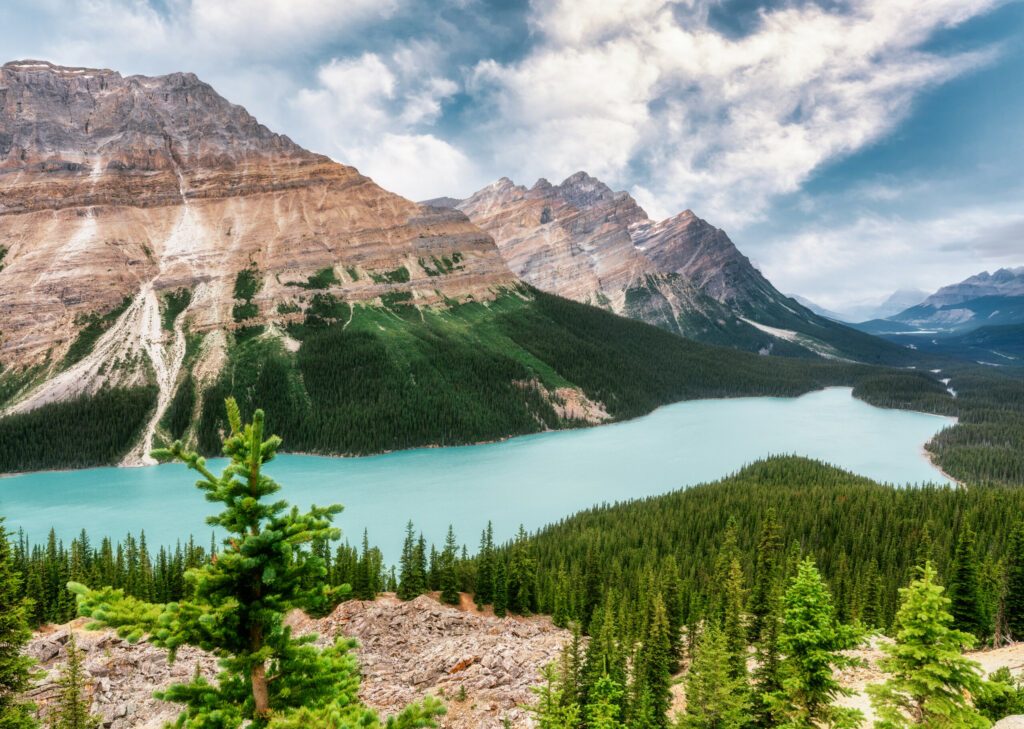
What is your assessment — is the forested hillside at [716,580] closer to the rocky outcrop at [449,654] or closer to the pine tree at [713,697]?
the pine tree at [713,697]

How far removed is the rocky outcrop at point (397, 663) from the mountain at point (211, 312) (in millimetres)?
86607

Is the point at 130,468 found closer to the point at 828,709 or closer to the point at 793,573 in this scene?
the point at 793,573

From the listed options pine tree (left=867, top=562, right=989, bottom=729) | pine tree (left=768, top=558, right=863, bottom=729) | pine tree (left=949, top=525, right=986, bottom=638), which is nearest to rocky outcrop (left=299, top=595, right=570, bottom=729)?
pine tree (left=768, top=558, right=863, bottom=729)

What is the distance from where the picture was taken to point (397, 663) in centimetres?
3328

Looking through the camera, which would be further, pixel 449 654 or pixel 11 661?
pixel 449 654

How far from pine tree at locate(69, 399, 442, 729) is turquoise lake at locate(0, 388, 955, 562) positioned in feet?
203

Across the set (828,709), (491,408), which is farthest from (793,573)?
(491,408)

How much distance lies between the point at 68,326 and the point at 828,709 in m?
176

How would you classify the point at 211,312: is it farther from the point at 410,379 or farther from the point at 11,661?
the point at 11,661

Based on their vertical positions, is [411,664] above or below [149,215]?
below

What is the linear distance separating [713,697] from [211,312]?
163 metres

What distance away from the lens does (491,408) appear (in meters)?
144

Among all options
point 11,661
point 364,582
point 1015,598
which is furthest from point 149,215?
point 1015,598

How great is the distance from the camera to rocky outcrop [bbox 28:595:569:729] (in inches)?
1115
